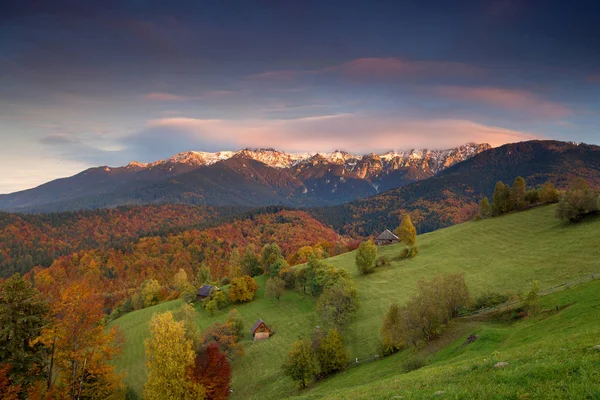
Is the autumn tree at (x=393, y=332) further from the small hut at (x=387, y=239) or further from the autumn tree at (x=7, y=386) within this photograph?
the small hut at (x=387, y=239)

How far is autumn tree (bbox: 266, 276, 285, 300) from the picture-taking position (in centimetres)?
9100

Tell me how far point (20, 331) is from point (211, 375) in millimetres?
20592

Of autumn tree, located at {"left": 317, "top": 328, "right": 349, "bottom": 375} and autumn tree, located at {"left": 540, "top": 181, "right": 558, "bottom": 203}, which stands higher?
autumn tree, located at {"left": 540, "top": 181, "right": 558, "bottom": 203}

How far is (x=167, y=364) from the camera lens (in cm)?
3478

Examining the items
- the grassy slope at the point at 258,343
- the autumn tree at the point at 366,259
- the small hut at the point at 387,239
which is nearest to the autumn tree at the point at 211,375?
the grassy slope at the point at 258,343

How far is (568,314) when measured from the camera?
3167cm

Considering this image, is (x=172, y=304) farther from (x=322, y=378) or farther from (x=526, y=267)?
(x=526, y=267)

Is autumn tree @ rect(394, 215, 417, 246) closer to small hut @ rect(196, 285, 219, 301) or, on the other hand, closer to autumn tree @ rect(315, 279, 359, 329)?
autumn tree @ rect(315, 279, 359, 329)

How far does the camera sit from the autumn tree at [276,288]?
9100 centimetres

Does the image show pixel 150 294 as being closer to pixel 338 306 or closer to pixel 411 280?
pixel 338 306

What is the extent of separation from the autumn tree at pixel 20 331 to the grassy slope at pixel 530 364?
81.1 feet

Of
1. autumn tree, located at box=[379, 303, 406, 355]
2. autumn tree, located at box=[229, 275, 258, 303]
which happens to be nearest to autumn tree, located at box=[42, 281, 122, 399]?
autumn tree, located at box=[379, 303, 406, 355]

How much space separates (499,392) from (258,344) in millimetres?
60054

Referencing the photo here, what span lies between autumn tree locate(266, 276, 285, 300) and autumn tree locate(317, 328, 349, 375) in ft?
139
